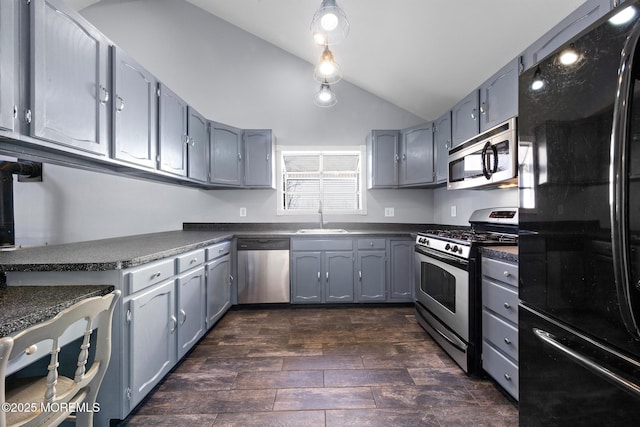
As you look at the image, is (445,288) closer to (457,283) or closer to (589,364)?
(457,283)

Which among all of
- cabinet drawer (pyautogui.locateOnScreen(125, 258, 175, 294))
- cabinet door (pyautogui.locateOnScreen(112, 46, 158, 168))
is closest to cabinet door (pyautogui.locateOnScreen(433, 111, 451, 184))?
cabinet drawer (pyautogui.locateOnScreen(125, 258, 175, 294))

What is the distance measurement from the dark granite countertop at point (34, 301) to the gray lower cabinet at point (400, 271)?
104 inches

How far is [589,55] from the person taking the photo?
840mm

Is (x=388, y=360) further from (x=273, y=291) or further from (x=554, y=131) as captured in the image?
(x=554, y=131)

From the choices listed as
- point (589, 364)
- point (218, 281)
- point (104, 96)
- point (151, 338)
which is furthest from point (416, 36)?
point (151, 338)

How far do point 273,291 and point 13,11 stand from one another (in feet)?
9.00

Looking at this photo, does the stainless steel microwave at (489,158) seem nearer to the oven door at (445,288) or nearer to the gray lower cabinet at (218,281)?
the oven door at (445,288)

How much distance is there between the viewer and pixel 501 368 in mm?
1664

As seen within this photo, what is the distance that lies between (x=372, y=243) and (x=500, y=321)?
164 centimetres

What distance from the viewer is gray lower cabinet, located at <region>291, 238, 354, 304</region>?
3.17 metres

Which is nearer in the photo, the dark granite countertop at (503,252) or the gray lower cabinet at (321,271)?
the dark granite countertop at (503,252)

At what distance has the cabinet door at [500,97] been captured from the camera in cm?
189

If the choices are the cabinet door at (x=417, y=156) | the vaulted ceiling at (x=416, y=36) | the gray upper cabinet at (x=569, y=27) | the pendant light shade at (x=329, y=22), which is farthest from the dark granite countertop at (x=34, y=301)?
the cabinet door at (x=417, y=156)

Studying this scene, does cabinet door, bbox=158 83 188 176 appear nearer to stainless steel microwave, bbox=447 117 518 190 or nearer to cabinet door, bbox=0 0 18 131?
cabinet door, bbox=0 0 18 131
